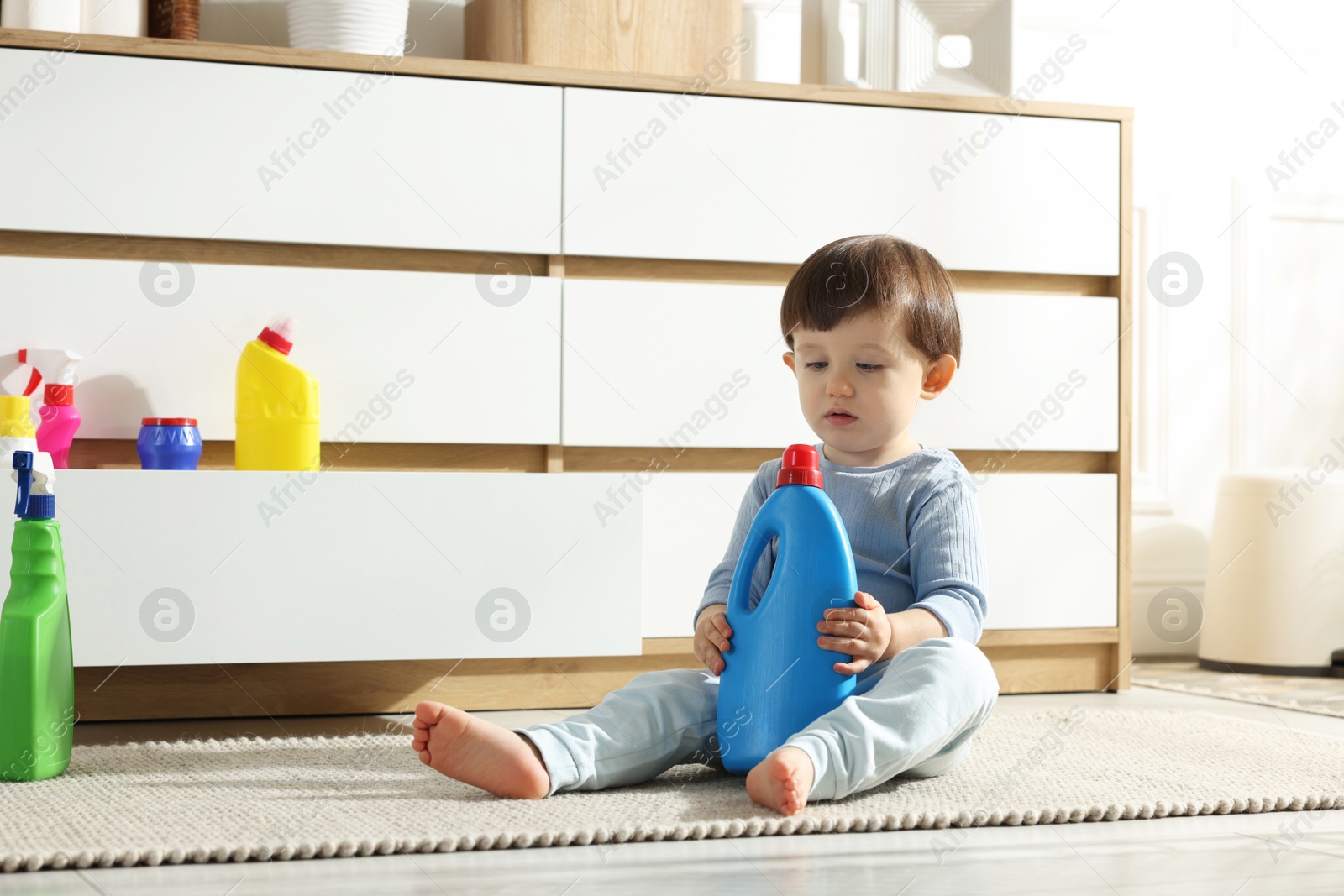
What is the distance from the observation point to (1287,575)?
209cm

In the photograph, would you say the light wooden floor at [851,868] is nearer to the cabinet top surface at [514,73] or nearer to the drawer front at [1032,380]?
the drawer front at [1032,380]

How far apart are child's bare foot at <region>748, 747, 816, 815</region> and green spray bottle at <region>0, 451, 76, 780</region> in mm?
624

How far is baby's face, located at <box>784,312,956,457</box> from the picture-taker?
1.17m

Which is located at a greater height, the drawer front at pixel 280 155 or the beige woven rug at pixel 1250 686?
the drawer front at pixel 280 155

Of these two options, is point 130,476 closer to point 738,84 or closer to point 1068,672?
point 738,84

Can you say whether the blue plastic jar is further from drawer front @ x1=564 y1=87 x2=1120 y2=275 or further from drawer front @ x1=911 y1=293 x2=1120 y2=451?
drawer front @ x1=911 y1=293 x2=1120 y2=451

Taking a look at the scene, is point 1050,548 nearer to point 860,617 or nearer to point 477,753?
point 860,617

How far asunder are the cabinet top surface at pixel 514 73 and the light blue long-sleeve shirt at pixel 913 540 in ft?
2.32

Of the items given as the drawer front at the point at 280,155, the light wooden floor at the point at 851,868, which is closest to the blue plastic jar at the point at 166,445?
the drawer front at the point at 280,155

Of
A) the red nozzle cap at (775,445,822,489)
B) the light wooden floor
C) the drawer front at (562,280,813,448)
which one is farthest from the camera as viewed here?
the drawer front at (562,280,813,448)

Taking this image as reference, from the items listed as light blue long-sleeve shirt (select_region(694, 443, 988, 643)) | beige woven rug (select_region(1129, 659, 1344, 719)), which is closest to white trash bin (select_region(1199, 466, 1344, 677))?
beige woven rug (select_region(1129, 659, 1344, 719))

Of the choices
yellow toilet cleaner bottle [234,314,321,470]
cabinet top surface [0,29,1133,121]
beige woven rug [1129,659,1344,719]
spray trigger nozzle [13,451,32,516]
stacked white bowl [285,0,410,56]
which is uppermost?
stacked white bowl [285,0,410,56]

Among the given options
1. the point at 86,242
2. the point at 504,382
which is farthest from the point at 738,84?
the point at 86,242

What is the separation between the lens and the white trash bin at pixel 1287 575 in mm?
2088
